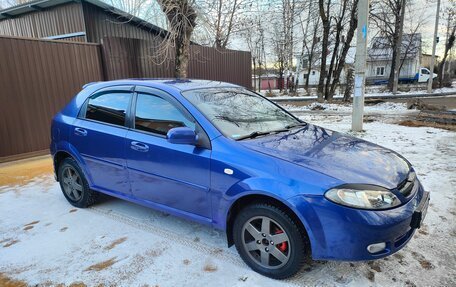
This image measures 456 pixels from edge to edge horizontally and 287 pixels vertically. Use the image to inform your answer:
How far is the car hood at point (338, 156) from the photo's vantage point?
2459 mm

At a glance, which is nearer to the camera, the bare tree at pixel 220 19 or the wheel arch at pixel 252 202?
the wheel arch at pixel 252 202

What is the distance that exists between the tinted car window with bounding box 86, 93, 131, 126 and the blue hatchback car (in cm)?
1

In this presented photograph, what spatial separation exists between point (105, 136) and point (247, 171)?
1.87 meters

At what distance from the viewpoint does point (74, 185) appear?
163 inches

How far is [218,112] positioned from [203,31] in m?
8.25

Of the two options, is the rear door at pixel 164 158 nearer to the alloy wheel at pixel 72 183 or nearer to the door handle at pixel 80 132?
the door handle at pixel 80 132

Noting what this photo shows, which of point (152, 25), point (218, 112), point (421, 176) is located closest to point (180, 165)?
point (218, 112)

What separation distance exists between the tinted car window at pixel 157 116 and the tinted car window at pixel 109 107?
0.24 meters

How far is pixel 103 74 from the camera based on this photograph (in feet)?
27.9

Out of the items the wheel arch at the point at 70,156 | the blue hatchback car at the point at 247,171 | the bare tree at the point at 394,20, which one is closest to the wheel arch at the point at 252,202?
the blue hatchback car at the point at 247,171

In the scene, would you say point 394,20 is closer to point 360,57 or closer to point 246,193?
point 360,57

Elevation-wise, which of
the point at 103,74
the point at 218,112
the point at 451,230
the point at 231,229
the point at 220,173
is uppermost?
the point at 103,74

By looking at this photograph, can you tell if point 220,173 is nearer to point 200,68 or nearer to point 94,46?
point 94,46

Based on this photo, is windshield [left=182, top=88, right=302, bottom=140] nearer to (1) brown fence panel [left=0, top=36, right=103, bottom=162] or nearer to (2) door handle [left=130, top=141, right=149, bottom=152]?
(2) door handle [left=130, top=141, right=149, bottom=152]
